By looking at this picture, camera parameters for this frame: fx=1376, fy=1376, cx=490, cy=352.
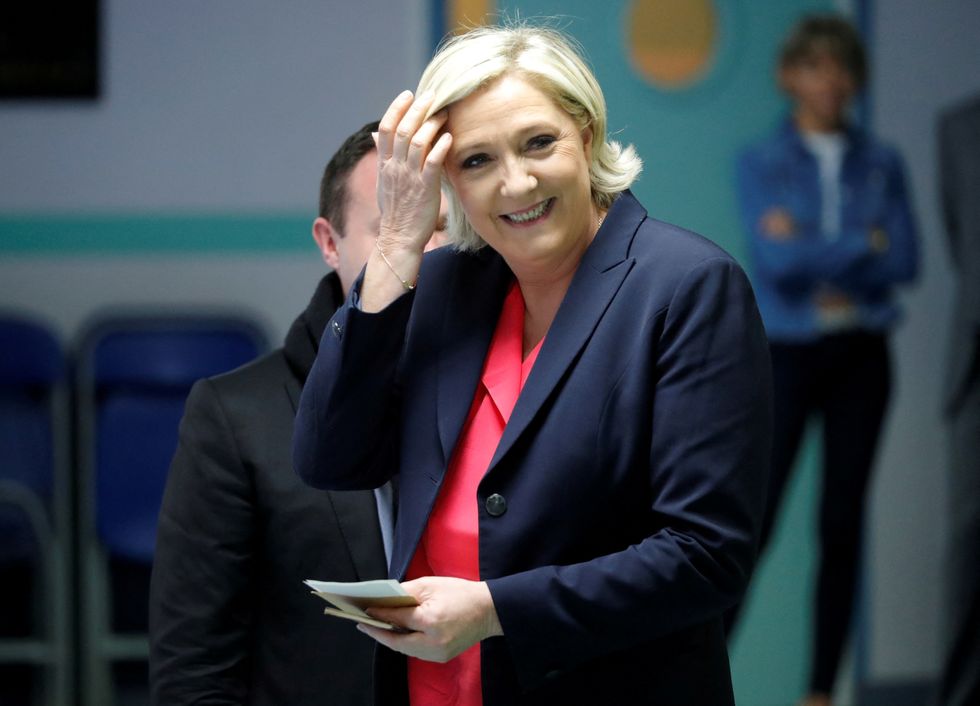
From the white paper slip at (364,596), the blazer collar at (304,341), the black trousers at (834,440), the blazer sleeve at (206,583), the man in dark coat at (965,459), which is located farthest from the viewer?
the black trousers at (834,440)

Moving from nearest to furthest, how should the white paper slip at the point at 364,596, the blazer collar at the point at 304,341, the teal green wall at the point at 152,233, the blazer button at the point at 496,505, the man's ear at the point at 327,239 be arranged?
the white paper slip at the point at 364,596
the blazer button at the point at 496,505
the blazer collar at the point at 304,341
the man's ear at the point at 327,239
the teal green wall at the point at 152,233

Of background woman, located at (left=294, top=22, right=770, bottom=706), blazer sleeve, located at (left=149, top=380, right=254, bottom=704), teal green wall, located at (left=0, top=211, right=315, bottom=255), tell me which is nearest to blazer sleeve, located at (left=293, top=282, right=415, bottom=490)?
background woman, located at (left=294, top=22, right=770, bottom=706)

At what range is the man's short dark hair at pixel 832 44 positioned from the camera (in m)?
4.33

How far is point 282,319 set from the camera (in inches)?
182

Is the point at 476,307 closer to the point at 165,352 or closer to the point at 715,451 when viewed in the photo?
the point at 715,451

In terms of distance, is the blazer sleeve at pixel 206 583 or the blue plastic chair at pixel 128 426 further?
the blue plastic chair at pixel 128 426

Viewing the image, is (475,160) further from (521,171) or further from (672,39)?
(672,39)

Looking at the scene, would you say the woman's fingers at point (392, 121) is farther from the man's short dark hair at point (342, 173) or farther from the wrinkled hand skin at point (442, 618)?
the wrinkled hand skin at point (442, 618)

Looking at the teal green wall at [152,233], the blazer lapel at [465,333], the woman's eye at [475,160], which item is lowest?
the teal green wall at [152,233]

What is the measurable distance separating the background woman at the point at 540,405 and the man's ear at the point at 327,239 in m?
0.37

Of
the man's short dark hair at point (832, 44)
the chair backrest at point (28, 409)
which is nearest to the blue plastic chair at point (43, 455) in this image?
the chair backrest at point (28, 409)

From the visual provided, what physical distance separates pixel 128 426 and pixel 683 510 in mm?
3055

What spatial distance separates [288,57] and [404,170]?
9.98ft

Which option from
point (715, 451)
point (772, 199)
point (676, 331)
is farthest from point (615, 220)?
point (772, 199)
